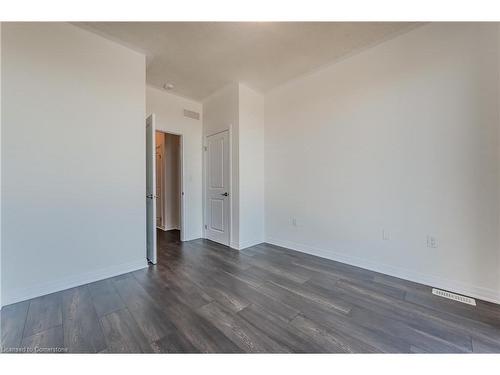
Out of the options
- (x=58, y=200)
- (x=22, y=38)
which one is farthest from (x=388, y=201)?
(x=22, y=38)

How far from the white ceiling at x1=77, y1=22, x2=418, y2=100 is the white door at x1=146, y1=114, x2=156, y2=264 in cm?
85

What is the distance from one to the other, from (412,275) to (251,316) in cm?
190

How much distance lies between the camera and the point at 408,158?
2.34 m

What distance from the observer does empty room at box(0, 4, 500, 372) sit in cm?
161

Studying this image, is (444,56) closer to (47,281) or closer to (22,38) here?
(22,38)

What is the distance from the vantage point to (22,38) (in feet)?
6.37

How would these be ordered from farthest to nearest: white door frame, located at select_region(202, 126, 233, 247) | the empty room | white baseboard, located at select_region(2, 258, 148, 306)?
white door frame, located at select_region(202, 126, 233, 247), white baseboard, located at select_region(2, 258, 148, 306), the empty room

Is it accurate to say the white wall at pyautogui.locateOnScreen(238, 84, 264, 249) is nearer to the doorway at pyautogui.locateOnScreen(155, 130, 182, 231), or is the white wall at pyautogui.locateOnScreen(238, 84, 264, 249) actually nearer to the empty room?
the empty room

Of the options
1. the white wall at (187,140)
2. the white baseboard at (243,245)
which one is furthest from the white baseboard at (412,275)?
the white wall at (187,140)

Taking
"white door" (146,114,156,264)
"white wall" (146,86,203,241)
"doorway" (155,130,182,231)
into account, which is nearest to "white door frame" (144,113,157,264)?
"white door" (146,114,156,264)

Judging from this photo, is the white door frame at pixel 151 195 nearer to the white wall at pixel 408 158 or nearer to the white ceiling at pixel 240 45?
the white ceiling at pixel 240 45

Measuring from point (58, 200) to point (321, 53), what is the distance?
3.49m

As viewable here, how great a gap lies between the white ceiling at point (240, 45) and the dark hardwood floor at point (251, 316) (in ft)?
9.08

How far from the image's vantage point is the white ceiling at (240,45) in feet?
7.30
